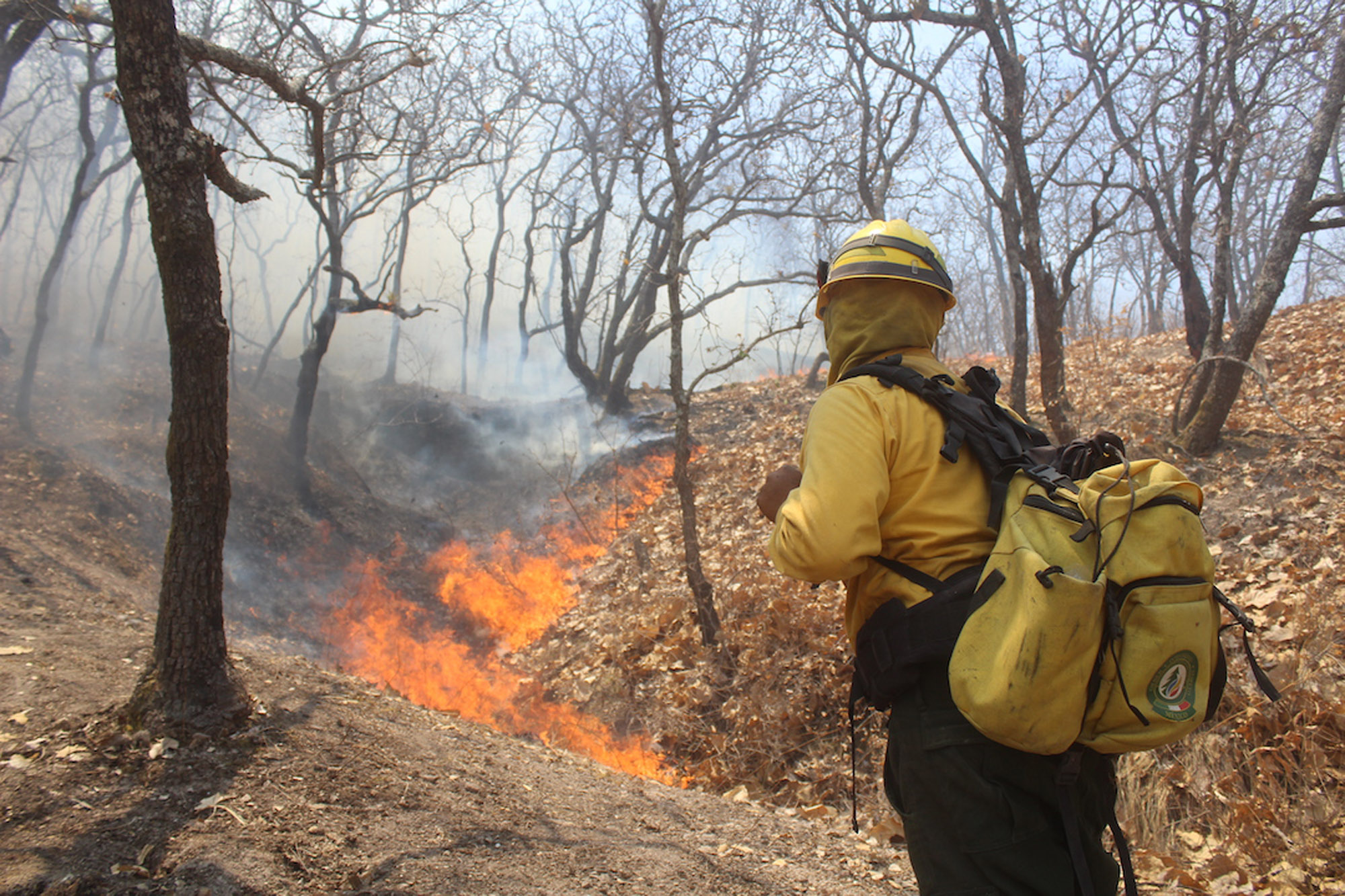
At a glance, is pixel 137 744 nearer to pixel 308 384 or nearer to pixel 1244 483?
pixel 1244 483

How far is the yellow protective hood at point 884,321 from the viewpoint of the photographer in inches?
86.0

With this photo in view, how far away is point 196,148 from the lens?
3477mm

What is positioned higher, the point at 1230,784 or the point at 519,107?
the point at 519,107

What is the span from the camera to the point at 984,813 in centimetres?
175

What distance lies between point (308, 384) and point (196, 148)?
12206mm

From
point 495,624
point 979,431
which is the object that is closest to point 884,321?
point 979,431

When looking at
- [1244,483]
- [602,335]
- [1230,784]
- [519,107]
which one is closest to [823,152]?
[602,335]

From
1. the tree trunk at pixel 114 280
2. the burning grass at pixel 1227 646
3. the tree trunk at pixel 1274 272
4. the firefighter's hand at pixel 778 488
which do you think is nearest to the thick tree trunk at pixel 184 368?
the firefighter's hand at pixel 778 488

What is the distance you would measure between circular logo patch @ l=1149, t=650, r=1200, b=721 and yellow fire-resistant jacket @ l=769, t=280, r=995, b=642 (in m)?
0.45

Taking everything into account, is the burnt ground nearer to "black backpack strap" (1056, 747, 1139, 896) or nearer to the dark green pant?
the dark green pant

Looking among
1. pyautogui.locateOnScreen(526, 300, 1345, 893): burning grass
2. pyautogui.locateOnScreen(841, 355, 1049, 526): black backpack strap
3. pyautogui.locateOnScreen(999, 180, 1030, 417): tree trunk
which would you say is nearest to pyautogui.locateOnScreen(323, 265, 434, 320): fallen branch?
pyautogui.locateOnScreen(526, 300, 1345, 893): burning grass

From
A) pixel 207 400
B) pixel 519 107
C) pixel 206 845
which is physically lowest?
pixel 206 845

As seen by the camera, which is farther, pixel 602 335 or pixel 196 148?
pixel 602 335

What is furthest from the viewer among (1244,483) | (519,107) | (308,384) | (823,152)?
(519,107)
